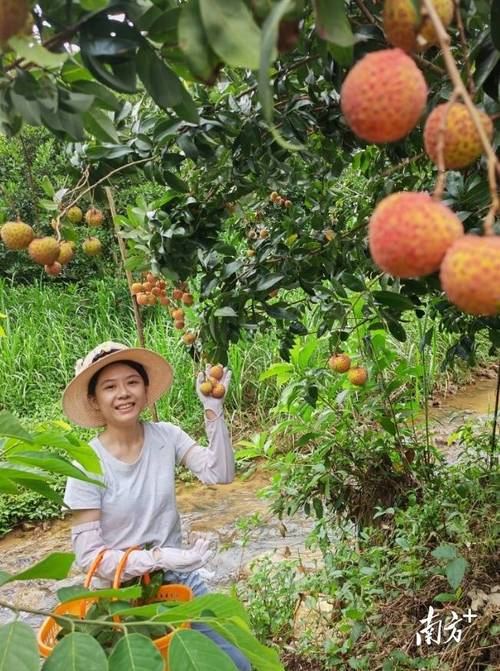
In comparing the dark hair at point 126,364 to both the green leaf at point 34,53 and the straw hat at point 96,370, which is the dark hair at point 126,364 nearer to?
the straw hat at point 96,370

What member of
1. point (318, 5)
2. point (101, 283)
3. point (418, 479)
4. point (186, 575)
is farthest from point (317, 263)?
point (101, 283)

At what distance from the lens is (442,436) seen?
4.00 meters

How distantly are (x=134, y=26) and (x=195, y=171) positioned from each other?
133 cm

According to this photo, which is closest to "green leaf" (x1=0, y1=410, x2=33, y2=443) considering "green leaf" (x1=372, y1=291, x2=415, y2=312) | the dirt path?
"green leaf" (x1=372, y1=291, x2=415, y2=312)

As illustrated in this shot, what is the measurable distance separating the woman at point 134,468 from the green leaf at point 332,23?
1.72m

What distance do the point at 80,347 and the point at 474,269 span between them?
5.75 meters

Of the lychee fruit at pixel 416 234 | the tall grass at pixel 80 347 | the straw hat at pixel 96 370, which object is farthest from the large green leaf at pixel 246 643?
the tall grass at pixel 80 347

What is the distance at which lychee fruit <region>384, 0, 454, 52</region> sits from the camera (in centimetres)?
54

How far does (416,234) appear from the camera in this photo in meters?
0.48

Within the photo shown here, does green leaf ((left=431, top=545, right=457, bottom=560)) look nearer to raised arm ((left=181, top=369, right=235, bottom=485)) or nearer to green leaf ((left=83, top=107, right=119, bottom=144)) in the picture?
raised arm ((left=181, top=369, right=235, bottom=485))

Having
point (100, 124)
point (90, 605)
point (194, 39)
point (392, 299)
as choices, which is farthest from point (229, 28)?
point (90, 605)

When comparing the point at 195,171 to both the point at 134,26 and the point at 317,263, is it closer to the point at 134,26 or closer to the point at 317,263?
the point at 317,263

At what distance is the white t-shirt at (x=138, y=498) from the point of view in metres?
2.19

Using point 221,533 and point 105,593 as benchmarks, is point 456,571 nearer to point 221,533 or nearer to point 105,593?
point 105,593
